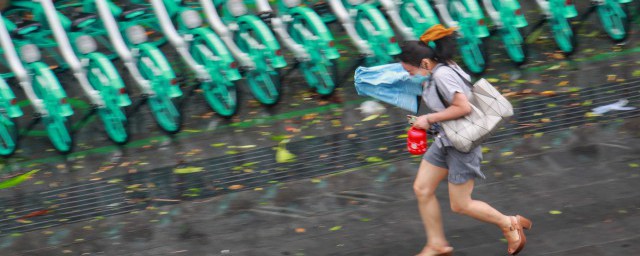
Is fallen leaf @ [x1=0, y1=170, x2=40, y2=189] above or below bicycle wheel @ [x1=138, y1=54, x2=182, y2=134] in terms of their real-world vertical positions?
below

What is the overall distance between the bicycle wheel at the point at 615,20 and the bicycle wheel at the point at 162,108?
14.9ft

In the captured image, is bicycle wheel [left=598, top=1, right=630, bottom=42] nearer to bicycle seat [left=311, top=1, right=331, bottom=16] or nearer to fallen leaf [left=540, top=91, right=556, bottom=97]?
fallen leaf [left=540, top=91, right=556, bottom=97]

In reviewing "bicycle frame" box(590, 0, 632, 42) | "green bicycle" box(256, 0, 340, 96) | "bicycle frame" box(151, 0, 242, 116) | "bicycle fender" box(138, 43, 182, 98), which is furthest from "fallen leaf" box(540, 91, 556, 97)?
"bicycle fender" box(138, 43, 182, 98)

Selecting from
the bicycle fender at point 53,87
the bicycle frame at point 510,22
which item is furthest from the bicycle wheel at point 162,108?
the bicycle frame at point 510,22

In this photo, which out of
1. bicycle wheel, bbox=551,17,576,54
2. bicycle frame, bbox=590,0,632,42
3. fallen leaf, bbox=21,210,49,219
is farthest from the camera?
bicycle frame, bbox=590,0,632,42

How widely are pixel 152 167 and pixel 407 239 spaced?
2.92 m

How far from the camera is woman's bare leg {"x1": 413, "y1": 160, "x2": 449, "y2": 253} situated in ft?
20.6

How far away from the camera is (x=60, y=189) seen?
8.62 m

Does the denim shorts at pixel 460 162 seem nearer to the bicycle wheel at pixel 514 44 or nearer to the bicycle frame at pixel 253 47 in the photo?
the bicycle frame at pixel 253 47

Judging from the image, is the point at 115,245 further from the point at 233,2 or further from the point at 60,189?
the point at 233,2

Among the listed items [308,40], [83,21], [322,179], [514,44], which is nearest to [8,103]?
[83,21]

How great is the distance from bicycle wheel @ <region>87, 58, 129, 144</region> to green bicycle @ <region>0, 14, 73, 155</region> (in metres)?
0.31

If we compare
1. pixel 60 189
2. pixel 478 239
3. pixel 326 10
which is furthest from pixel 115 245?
pixel 326 10

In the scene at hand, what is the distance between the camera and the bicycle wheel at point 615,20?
34.2 feet
